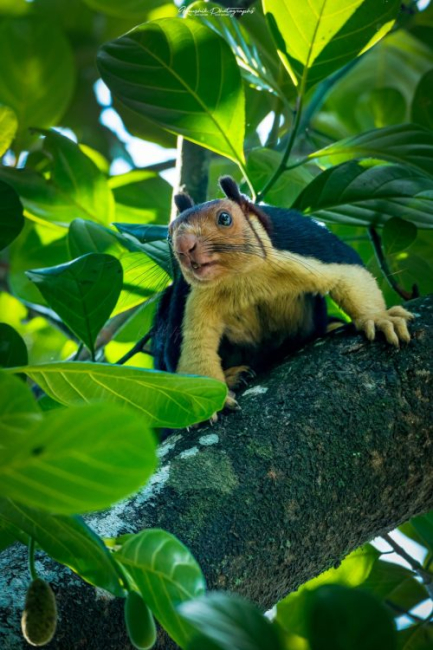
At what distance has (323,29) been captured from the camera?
2223 millimetres

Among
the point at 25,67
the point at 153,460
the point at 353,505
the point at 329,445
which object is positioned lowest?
the point at 353,505

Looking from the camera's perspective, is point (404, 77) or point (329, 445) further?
point (404, 77)

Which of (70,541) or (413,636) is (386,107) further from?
(70,541)

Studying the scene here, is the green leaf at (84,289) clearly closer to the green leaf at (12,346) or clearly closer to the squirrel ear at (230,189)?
the green leaf at (12,346)

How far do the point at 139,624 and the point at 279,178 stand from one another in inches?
76.2

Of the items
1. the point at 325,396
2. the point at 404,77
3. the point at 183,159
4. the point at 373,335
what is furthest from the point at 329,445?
the point at 404,77

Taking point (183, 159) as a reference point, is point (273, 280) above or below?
below

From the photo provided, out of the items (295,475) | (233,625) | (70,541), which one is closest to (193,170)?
(295,475)

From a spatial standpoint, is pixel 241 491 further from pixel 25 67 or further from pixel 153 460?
pixel 25 67

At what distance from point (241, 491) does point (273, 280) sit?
1.05 m

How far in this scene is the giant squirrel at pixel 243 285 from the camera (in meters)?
2.43

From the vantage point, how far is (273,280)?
2.57m

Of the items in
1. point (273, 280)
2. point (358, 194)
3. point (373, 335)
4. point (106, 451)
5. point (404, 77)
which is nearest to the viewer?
point (106, 451)

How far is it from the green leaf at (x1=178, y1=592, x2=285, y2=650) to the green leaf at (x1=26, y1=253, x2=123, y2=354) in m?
1.16
